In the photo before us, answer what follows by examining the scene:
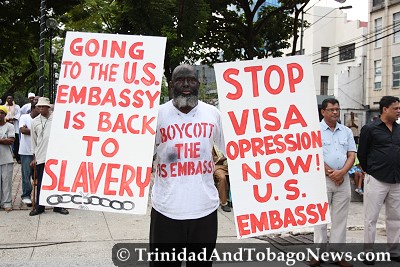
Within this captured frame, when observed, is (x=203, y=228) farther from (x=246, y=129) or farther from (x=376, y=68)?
(x=376, y=68)

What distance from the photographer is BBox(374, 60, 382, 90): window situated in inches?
1395

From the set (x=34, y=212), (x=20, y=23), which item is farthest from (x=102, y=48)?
(x=20, y=23)

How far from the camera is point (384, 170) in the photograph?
5492 millimetres

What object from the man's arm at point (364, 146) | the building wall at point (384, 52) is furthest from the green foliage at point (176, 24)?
the building wall at point (384, 52)

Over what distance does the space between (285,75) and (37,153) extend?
511cm

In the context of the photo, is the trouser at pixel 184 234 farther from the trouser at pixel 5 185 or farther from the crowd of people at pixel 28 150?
the trouser at pixel 5 185

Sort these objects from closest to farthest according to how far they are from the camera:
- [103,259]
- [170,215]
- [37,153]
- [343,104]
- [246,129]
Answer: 1. [170,215]
2. [246,129]
3. [103,259]
4. [37,153]
5. [343,104]

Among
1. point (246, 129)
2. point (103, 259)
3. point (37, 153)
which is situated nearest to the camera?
point (246, 129)

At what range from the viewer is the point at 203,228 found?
3.24 m

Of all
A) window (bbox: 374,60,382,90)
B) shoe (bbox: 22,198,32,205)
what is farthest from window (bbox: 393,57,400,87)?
shoe (bbox: 22,198,32,205)

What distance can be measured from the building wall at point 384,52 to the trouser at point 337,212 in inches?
1215

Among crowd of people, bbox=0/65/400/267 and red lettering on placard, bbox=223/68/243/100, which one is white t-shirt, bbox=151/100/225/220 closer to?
crowd of people, bbox=0/65/400/267

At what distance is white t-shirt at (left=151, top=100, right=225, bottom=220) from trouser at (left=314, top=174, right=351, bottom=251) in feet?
8.11

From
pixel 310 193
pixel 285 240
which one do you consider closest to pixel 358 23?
pixel 285 240
